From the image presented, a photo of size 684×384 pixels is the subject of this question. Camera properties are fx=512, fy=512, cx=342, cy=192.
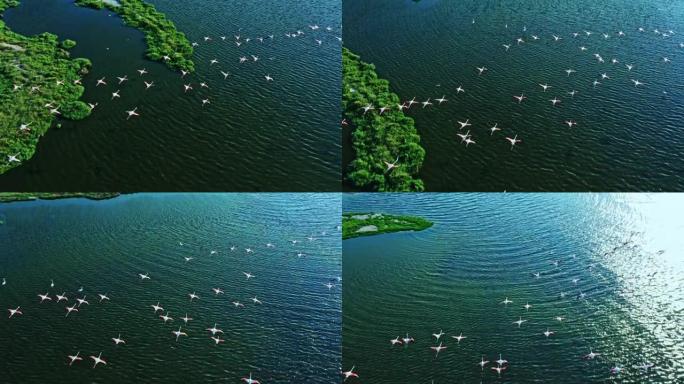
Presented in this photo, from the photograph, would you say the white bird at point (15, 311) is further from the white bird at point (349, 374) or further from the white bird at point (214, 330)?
the white bird at point (349, 374)

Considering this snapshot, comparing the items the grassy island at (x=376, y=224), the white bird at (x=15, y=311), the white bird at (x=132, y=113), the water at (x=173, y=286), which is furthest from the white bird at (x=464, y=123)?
the white bird at (x=15, y=311)

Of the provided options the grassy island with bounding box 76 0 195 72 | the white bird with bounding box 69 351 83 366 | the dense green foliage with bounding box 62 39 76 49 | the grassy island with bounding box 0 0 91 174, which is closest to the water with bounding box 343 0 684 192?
the grassy island with bounding box 76 0 195 72

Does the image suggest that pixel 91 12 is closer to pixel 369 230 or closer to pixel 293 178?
pixel 293 178

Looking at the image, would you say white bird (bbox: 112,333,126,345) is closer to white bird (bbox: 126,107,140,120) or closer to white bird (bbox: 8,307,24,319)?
white bird (bbox: 8,307,24,319)

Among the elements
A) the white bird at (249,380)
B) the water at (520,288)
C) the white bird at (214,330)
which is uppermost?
the water at (520,288)

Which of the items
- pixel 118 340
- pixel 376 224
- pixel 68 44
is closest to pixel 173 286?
pixel 118 340

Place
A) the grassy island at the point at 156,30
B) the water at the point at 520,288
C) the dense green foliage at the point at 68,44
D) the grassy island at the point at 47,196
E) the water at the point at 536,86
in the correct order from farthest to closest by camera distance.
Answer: the dense green foliage at the point at 68,44, the grassy island at the point at 156,30, the water at the point at 536,86, the grassy island at the point at 47,196, the water at the point at 520,288
